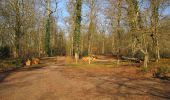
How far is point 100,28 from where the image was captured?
6962 cm

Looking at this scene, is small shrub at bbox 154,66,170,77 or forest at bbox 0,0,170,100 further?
small shrub at bbox 154,66,170,77

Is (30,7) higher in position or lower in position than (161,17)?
higher

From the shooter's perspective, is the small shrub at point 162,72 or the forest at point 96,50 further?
the small shrub at point 162,72

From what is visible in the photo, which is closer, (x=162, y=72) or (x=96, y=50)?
(x=162, y=72)

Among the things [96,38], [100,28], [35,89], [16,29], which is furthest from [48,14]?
[35,89]

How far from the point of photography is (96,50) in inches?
2872

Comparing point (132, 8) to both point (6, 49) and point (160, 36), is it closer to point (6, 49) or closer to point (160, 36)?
point (160, 36)

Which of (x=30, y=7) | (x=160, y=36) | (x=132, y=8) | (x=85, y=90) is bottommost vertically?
(x=85, y=90)

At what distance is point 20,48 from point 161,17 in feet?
81.7

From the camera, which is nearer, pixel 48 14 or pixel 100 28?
pixel 48 14

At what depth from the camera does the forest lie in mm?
17219

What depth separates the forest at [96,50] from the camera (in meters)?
17.2

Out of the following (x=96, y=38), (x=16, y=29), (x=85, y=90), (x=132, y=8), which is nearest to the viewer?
(x=85, y=90)

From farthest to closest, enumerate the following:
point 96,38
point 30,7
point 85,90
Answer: point 96,38 → point 30,7 → point 85,90
